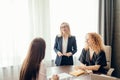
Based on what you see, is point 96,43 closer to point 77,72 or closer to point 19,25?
point 77,72

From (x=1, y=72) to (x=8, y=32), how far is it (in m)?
0.70

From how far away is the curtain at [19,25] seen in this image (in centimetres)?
337

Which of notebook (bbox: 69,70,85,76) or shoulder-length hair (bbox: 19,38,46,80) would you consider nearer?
shoulder-length hair (bbox: 19,38,46,80)

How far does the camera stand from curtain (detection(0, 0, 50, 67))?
Result: 3.37m

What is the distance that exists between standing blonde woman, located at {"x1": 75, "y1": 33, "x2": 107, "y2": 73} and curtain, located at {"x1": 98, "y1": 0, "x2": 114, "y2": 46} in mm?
1448

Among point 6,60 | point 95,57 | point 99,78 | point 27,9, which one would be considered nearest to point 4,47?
point 6,60

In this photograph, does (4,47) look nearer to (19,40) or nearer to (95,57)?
(19,40)

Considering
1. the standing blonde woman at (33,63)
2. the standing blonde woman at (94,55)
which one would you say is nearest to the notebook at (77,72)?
the standing blonde woman at (94,55)

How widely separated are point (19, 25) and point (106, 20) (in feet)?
6.50

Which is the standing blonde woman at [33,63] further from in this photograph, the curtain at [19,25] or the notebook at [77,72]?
the curtain at [19,25]

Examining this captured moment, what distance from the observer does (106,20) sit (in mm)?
4422

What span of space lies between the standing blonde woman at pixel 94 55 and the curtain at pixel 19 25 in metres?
1.06

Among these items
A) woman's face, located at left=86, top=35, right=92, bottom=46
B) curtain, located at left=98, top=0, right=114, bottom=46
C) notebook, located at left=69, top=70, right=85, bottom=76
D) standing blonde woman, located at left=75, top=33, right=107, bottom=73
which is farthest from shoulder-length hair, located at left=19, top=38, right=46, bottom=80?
curtain, located at left=98, top=0, right=114, bottom=46

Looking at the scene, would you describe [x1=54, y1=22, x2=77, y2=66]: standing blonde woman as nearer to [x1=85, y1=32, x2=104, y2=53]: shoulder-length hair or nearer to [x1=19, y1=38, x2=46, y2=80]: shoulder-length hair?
[x1=85, y1=32, x2=104, y2=53]: shoulder-length hair
